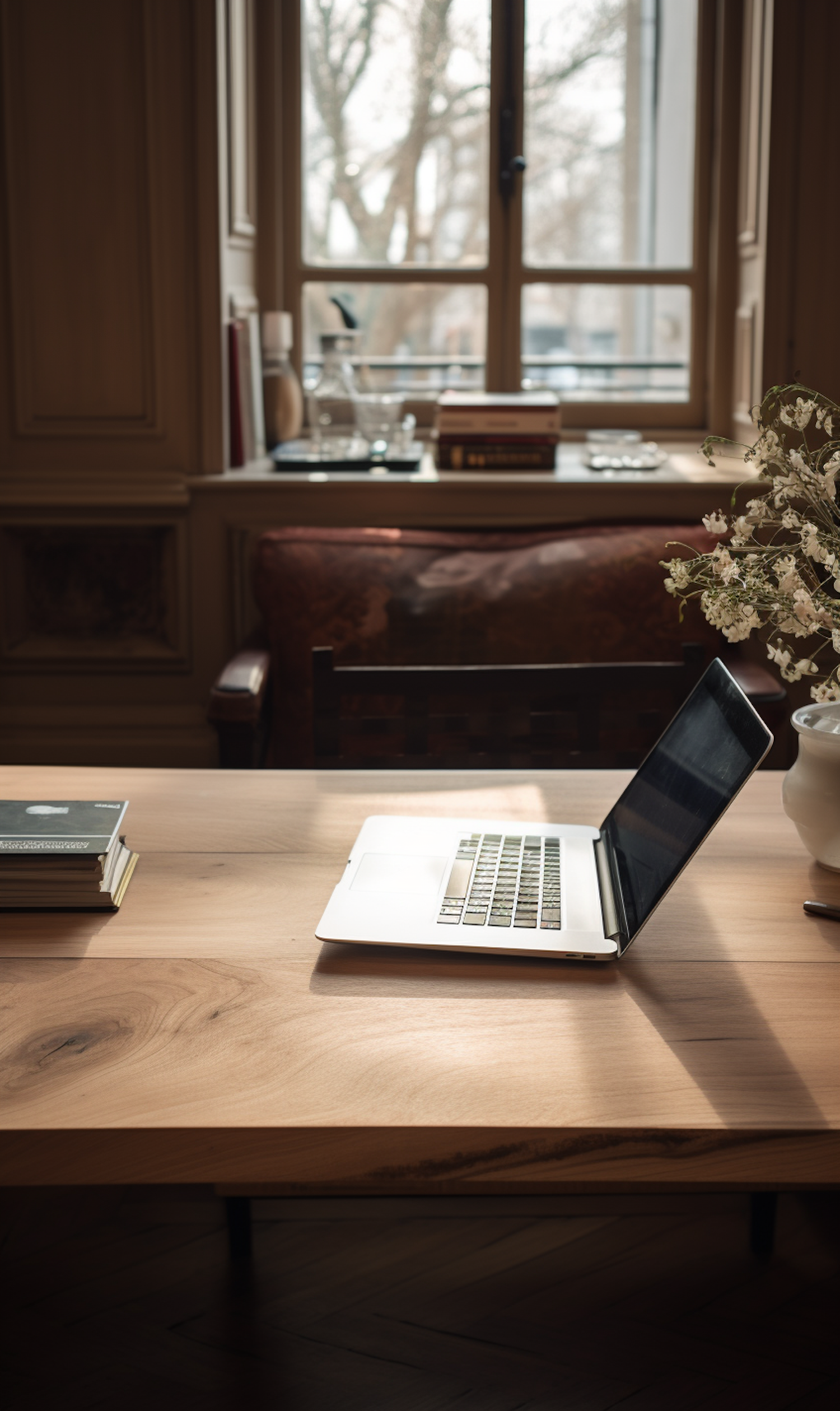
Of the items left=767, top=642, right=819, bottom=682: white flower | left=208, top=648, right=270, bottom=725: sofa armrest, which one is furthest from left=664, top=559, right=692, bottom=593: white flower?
left=208, top=648, right=270, bottom=725: sofa armrest

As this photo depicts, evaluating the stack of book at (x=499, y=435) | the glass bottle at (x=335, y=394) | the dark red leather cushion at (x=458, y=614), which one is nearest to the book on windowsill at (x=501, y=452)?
the stack of book at (x=499, y=435)

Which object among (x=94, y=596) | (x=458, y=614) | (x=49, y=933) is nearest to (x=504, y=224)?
(x=458, y=614)

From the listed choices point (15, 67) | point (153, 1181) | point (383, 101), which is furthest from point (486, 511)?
point (153, 1181)

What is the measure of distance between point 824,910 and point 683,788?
7.0 inches

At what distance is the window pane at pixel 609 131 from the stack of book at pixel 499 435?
540mm

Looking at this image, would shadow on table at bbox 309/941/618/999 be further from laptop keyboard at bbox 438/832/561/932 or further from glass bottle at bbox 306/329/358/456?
glass bottle at bbox 306/329/358/456

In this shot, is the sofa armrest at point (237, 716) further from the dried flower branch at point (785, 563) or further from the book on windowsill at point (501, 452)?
the dried flower branch at point (785, 563)

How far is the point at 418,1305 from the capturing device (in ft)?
5.16

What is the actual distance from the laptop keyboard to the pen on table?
0.75ft

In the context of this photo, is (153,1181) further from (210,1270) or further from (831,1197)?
(831,1197)

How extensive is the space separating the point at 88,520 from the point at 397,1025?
78.0 inches

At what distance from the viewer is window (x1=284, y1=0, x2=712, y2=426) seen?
118 inches

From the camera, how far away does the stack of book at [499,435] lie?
9.13ft

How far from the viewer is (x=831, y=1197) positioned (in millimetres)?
1778
